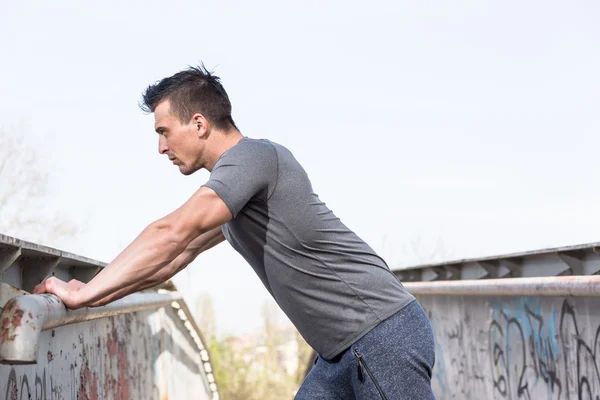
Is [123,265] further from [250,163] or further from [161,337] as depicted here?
[161,337]

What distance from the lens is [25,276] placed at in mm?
3809

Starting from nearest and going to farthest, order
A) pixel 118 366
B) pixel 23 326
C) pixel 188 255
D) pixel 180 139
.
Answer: pixel 23 326
pixel 180 139
pixel 188 255
pixel 118 366

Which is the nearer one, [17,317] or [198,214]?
[17,317]

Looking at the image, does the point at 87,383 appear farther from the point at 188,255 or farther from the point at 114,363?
the point at 188,255

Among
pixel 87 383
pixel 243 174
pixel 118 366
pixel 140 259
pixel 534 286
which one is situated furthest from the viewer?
pixel 118 366

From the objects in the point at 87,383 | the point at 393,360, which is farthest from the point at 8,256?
the point at 87,383

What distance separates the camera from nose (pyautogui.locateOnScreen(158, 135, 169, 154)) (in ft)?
10.9

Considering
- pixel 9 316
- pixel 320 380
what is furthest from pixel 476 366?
pixel 9 316

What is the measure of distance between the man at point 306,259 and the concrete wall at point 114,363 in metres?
0.72

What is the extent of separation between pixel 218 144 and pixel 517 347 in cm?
401

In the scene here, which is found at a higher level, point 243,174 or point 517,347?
point 243,174

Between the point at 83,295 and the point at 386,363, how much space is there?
113 cm

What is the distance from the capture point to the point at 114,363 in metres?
6.27

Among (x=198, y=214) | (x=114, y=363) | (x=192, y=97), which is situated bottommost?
(x=114, y=363)
